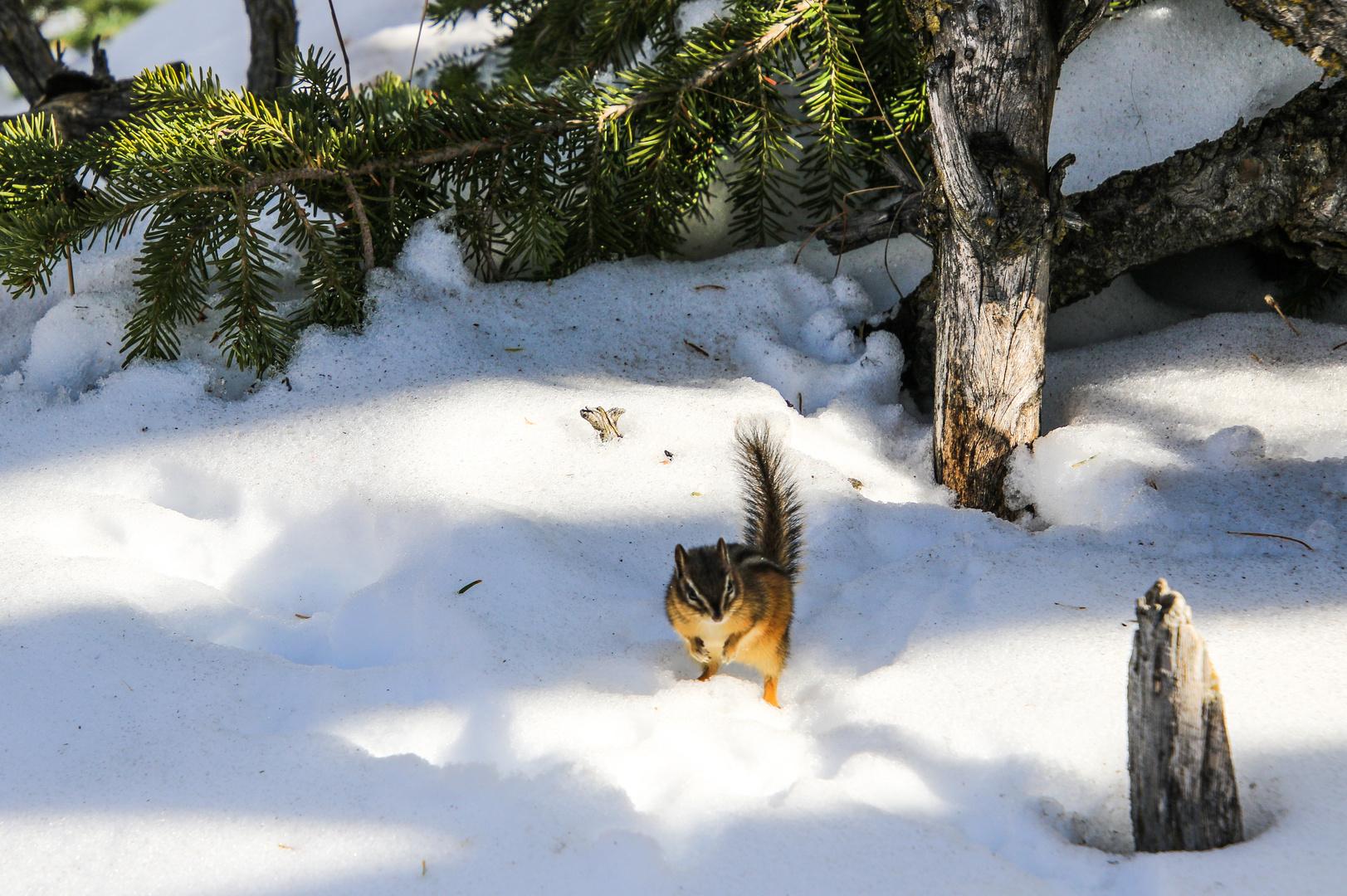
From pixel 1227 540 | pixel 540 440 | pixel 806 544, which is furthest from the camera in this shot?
pixel 540 440

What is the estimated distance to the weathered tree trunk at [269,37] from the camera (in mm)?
4043

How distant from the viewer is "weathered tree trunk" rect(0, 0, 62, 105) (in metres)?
3.88

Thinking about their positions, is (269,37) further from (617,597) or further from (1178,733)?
(1178,733)

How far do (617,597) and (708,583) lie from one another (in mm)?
421

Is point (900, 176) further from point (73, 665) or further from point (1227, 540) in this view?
point (73, 665)

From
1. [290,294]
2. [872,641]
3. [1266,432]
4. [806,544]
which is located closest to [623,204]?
[290,294]

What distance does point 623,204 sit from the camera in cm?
317

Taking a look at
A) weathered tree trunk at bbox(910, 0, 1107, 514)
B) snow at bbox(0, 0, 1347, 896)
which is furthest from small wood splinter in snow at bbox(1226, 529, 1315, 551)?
weathered tree trunk at bbox(910, 0, 1107, 514)

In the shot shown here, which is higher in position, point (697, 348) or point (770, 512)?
point (697, 348)

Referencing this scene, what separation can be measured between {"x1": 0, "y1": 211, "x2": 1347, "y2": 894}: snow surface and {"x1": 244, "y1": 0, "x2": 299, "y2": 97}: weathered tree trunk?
164 cm

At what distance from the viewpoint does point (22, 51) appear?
389 cm

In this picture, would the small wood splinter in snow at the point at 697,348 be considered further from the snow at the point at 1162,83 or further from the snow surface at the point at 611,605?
the snow at the point at 1162,83

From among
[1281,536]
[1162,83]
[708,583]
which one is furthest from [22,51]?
[1281,536]

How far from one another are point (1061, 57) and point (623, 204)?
145 cm
